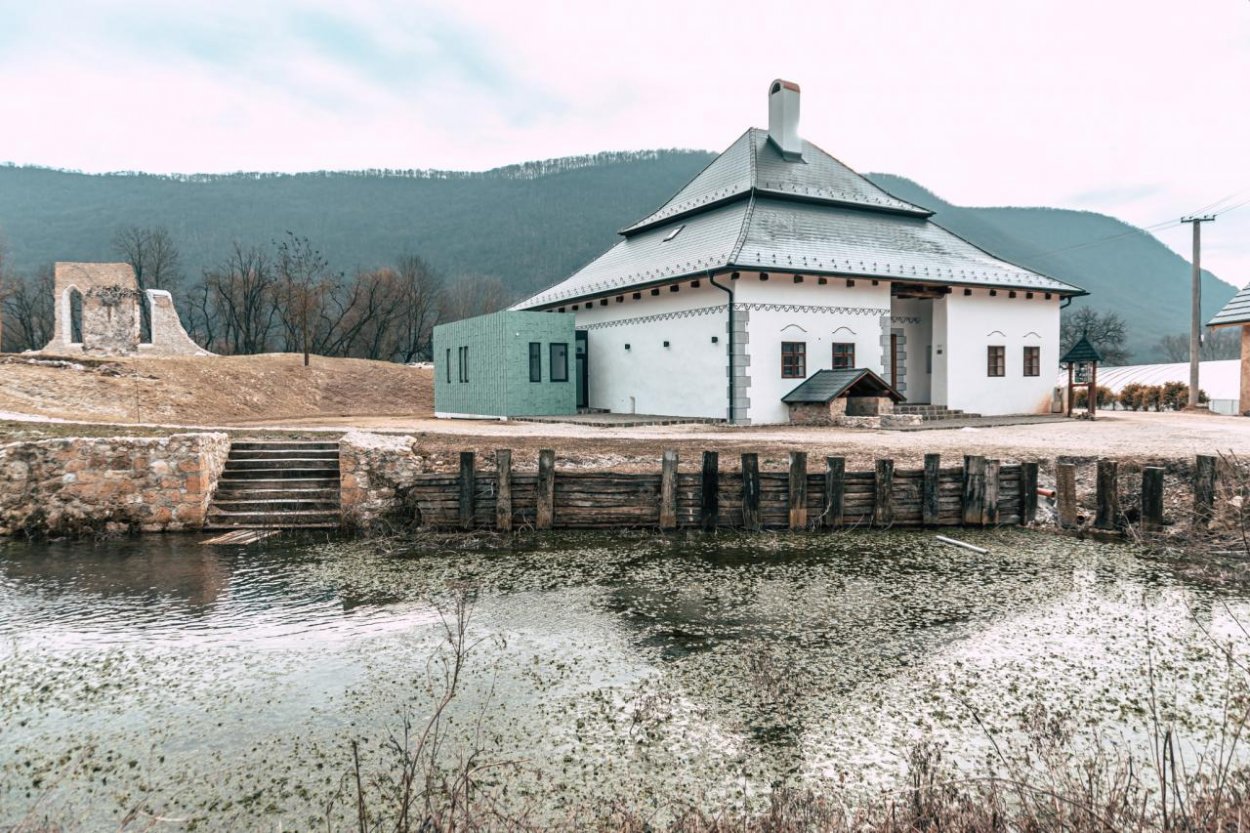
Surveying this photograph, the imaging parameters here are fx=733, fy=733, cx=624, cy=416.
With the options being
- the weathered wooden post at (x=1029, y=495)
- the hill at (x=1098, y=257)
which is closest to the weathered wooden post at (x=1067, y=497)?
the weathered wooden post at (x=1029, y=495)

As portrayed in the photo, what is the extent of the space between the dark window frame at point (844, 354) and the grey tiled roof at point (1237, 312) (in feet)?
40.2

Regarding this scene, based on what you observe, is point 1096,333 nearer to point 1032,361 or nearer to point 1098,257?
point 1032,361

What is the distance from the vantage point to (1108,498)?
9.92m

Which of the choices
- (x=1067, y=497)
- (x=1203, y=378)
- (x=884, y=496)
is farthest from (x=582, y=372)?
(x=1203, y=378)

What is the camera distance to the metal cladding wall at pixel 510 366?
2292 cm

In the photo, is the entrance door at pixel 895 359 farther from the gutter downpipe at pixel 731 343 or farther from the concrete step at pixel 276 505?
the concrete step at pixel 276 505

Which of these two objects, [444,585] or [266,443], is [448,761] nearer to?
[444,585]

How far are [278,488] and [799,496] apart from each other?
7495 mm

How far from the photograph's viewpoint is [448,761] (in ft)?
13.4

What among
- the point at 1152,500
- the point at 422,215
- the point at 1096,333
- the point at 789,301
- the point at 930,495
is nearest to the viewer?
the point at 1152,500

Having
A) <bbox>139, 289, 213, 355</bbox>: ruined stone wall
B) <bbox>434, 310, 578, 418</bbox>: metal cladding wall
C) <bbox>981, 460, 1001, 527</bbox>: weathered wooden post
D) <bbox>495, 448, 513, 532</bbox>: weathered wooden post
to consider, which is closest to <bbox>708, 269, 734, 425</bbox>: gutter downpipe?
<bbox>434, 310, 578, 418</bbox>: metal cladding wall

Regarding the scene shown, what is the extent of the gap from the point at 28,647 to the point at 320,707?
9.67 feet

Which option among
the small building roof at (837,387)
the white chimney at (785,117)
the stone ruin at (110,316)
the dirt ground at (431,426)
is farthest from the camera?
the stone ruin at (110,316)

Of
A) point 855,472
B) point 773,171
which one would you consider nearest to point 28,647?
point 855,472
